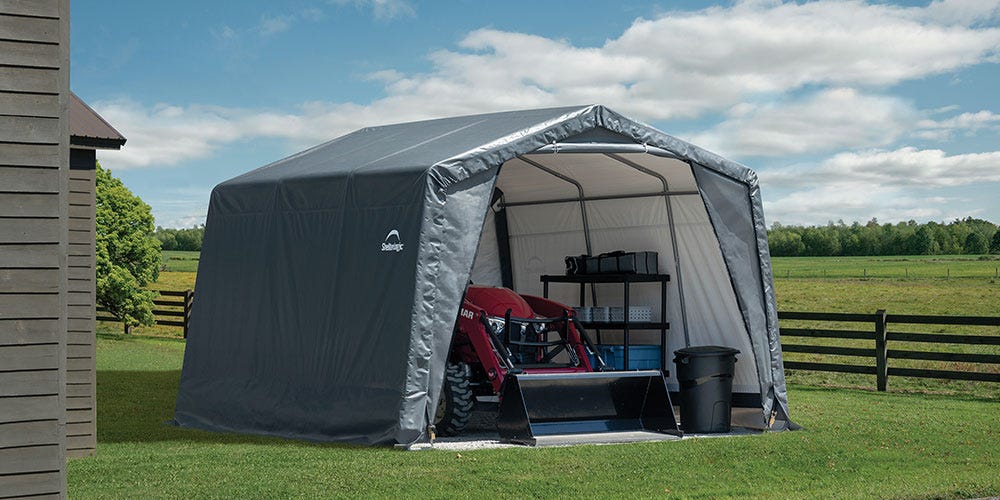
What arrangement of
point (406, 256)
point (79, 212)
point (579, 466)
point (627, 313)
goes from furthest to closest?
1. point (627, 313)
2. point (406, 256)
3. point (79, 212)
4. point (579, 466)

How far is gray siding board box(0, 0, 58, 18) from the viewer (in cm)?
576

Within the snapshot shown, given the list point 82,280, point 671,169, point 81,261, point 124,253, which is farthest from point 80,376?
point 124,253

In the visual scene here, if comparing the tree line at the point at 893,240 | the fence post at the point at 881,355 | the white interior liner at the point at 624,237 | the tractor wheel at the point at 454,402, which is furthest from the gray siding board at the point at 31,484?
the tree line at the point at 893,240

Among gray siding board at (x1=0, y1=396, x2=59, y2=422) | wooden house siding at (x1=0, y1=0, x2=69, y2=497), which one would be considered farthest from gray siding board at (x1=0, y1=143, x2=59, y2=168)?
gray siding board at (x1=0, y1=396, x2=59, y2=422)

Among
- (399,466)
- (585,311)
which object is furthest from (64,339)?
(585,311)

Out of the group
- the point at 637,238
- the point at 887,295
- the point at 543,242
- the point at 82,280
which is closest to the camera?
the point at 82,280

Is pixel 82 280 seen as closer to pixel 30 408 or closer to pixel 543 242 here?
pixel 30 408

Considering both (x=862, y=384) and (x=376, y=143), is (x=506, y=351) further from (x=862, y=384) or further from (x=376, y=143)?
(x=862, y=384)

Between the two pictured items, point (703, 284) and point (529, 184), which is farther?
point (529, 184)

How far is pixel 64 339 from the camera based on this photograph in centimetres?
581

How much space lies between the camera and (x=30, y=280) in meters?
5.74

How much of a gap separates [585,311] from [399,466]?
5313 mm

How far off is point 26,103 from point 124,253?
75.2 feet

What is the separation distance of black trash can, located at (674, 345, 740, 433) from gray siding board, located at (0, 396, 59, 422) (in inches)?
248
